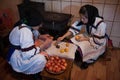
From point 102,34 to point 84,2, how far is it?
61cm

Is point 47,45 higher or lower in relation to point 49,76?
higher

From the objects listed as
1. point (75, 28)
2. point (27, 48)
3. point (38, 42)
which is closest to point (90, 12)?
point (75, 28)

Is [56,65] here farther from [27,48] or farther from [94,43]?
[94,43]

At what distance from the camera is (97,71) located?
6.00 feet

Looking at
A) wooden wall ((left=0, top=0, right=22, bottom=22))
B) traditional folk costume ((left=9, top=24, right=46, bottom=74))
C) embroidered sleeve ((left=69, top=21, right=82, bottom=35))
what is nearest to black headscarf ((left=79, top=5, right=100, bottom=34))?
embroidered sleeve ((left=69, top=21, right=82, bottom=35))

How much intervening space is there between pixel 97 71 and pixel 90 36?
1.55 ft

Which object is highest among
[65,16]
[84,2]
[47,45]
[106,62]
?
[84,2]

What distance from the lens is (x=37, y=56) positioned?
1.44 metres

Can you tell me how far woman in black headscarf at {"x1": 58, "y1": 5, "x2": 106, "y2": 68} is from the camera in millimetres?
1718

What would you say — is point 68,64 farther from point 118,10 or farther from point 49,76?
point 118,10

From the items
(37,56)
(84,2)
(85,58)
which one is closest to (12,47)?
(37,56)

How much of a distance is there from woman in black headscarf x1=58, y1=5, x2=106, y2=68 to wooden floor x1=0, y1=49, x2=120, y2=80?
0.35 feet

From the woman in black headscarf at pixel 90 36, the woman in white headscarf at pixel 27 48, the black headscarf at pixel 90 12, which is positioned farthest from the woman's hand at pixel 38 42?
the black headscarf at pixel 90 12

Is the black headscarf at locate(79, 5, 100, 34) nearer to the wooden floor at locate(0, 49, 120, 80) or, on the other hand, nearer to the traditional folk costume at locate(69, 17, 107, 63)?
the traditional folk costume at locate(69, 17, 107, 63)
